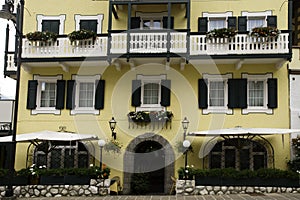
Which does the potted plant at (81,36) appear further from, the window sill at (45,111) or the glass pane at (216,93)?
the glass pane at (216,93)

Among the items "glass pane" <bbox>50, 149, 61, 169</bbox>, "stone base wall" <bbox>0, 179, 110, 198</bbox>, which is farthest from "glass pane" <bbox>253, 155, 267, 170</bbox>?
"glass pane" <bbox>50, 149, 61, 169</bbox>

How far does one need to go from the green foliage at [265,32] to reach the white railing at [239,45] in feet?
0.55

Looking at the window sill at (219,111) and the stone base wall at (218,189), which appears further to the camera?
the window sill at (219,111)

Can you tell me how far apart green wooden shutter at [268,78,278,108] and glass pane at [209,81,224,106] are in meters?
1.96

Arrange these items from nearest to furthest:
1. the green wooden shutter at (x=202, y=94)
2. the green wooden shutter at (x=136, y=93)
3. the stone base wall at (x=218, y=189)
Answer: the stone base wall at (x=218, y=189) < the green wooden shutter at (x=202, y=94) < the green wooden shutter at (x=136, y=93)

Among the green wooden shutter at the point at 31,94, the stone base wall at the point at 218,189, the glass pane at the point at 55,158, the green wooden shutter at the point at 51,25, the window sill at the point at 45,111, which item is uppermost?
the green wooden shutter at the point at 51,25

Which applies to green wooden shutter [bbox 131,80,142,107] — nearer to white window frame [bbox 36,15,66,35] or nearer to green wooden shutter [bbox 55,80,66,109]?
green wooden shutter [bbox 55,80,66,109]

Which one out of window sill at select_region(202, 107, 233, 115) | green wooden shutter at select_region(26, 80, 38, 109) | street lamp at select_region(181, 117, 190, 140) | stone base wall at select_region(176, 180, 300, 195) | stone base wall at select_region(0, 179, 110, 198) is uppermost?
green wooden shutter at select_region(26, 80, 38, 109)

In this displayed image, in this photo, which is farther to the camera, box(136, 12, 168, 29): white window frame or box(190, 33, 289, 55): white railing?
box(136, 12, 168, 29): white window frame

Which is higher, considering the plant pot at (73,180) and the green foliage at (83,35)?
the green foliage at (83,35)

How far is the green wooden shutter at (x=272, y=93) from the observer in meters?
18.4

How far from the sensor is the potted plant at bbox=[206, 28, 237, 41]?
1795 cm

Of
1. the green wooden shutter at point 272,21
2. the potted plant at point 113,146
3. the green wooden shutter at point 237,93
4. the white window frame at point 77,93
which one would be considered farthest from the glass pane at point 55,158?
the green wooden shutter at point 272,21

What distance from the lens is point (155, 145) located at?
63.4ft
